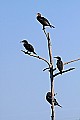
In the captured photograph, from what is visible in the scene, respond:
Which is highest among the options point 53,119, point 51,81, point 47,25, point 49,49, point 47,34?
point 47,25

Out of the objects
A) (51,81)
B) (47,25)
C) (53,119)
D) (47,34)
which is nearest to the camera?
(53,119)

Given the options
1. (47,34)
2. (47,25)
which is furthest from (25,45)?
(47,34)

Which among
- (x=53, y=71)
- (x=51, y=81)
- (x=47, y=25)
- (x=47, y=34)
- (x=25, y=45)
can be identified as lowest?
(x=51, y=81)

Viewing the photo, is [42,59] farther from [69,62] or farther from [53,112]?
[53,112]

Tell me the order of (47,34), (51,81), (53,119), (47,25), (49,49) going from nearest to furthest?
(53,119) → (51,81) → (49,49) → (47,34) → (47,25)

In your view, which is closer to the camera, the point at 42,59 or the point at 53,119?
the point at 53,119

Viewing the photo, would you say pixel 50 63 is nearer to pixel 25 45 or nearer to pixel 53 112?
pixel 53 112

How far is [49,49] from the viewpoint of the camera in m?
2.44

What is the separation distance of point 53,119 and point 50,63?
0.59 metres

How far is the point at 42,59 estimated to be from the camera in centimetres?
246

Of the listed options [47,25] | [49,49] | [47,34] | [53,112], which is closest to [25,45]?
[47,25]

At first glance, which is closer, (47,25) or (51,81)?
(51,81)

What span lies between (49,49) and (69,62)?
275 millimetres

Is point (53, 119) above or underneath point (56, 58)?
underneath
